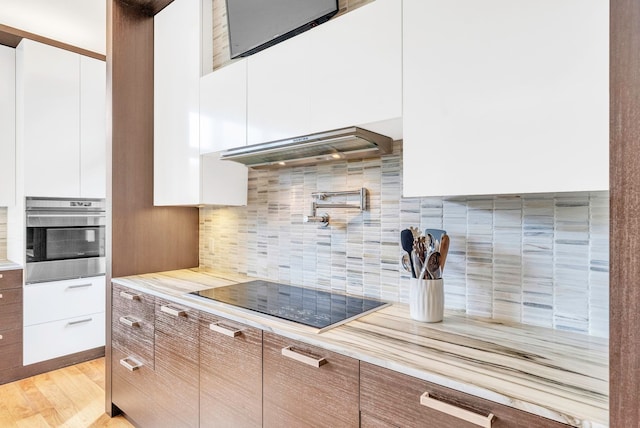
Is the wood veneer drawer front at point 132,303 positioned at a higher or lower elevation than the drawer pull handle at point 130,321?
higher

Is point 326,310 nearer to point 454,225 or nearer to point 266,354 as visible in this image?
point 266,354

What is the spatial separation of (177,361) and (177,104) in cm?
146

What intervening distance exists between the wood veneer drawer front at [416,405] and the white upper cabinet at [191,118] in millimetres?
1274

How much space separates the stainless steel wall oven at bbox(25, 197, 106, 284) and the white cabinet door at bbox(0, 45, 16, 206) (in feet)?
0.87

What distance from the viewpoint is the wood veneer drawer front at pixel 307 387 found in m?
1.11

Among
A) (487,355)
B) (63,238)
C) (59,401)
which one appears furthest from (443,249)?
(63,238)

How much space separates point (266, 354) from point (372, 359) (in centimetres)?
47

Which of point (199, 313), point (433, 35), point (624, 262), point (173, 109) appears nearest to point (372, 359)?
point (624, 262)

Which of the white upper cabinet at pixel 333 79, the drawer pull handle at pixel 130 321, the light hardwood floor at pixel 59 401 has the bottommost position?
the light hardwood floor at pixel 59 401

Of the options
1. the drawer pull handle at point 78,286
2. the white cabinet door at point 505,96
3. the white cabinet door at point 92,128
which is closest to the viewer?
the white cabinet door at point 505,96

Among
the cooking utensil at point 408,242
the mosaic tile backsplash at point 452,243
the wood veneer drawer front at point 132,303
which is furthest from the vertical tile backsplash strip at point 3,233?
the cooking utensil at point 408,242

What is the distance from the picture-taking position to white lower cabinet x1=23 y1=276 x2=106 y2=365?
280 centimetres

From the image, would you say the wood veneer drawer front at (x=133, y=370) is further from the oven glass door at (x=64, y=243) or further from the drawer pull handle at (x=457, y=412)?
the drawer pull handle at (x=457, y=412)

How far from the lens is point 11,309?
107 inches
